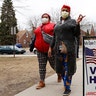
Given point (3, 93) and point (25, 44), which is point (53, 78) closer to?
point (3, 93)

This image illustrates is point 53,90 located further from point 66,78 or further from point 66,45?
point 66,45

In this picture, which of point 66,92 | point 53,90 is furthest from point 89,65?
point 53,90

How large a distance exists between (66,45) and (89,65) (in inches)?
79.6

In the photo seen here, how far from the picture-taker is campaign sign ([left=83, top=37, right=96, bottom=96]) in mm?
5215

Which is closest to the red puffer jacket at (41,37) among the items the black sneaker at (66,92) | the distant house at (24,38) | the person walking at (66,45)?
the person walking at (66,45)

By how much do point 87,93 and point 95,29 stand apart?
105881mm

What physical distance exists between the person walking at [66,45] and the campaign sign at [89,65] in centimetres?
185

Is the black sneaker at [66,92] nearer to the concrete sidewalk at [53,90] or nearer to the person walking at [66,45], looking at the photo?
the person walking at [66,45]

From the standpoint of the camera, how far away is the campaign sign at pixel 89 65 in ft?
17.1

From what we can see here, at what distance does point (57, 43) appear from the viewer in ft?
24.4

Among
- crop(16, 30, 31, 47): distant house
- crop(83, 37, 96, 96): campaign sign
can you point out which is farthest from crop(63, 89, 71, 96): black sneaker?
crop(16, 30, 31, 47): distant house

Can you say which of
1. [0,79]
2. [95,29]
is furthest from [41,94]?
[95,29]

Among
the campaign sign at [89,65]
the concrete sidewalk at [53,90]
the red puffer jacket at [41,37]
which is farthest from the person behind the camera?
the red puffer jacket at [41,37]

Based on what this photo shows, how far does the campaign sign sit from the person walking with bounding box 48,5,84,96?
6.07ft
